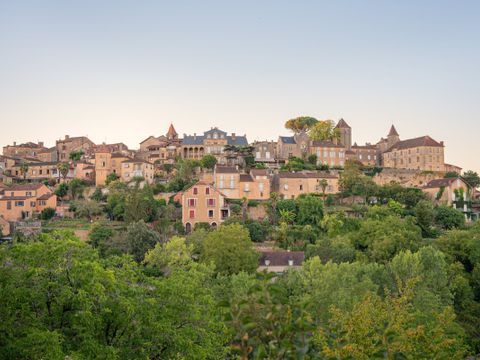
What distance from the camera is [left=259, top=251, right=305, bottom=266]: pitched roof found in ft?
155

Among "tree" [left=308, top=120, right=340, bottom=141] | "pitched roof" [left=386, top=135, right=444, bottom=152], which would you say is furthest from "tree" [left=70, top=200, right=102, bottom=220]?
"pitched roof" [left=386, top=135, right=444, bottom=152]

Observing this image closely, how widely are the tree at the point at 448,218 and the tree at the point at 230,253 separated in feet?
92.3

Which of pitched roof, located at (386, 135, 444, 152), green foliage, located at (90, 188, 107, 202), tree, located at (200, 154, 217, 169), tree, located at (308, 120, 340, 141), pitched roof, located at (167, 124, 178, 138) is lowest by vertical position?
green foliage, located at (90, 188, 107, 202)

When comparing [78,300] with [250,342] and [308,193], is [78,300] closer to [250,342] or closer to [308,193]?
[250,342]

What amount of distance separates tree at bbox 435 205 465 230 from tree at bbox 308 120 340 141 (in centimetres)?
3508

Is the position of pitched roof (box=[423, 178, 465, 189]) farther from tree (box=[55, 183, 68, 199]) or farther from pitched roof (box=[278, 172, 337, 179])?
tree (box=[55, 183, 68, 199])

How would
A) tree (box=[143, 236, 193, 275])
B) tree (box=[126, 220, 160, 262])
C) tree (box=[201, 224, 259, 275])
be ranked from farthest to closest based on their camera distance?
tree (box=[126, 220, 160, 262]), tree (box=[201, 224, 259, 275]), tree (box=[143, 236, 193, 275])

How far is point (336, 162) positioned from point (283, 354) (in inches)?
3259

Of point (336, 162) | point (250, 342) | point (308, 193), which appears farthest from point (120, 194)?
point (250, 342)

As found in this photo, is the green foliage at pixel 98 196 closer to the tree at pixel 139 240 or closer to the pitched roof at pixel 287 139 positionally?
the tree at pixel 139 240

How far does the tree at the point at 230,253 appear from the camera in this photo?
140 feet

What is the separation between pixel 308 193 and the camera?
71.2 meters

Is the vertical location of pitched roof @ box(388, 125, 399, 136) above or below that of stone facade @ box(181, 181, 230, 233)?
above

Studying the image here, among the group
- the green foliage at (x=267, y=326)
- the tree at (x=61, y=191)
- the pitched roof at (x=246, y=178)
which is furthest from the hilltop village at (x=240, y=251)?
the pitched roof at (x=246, y=178)
